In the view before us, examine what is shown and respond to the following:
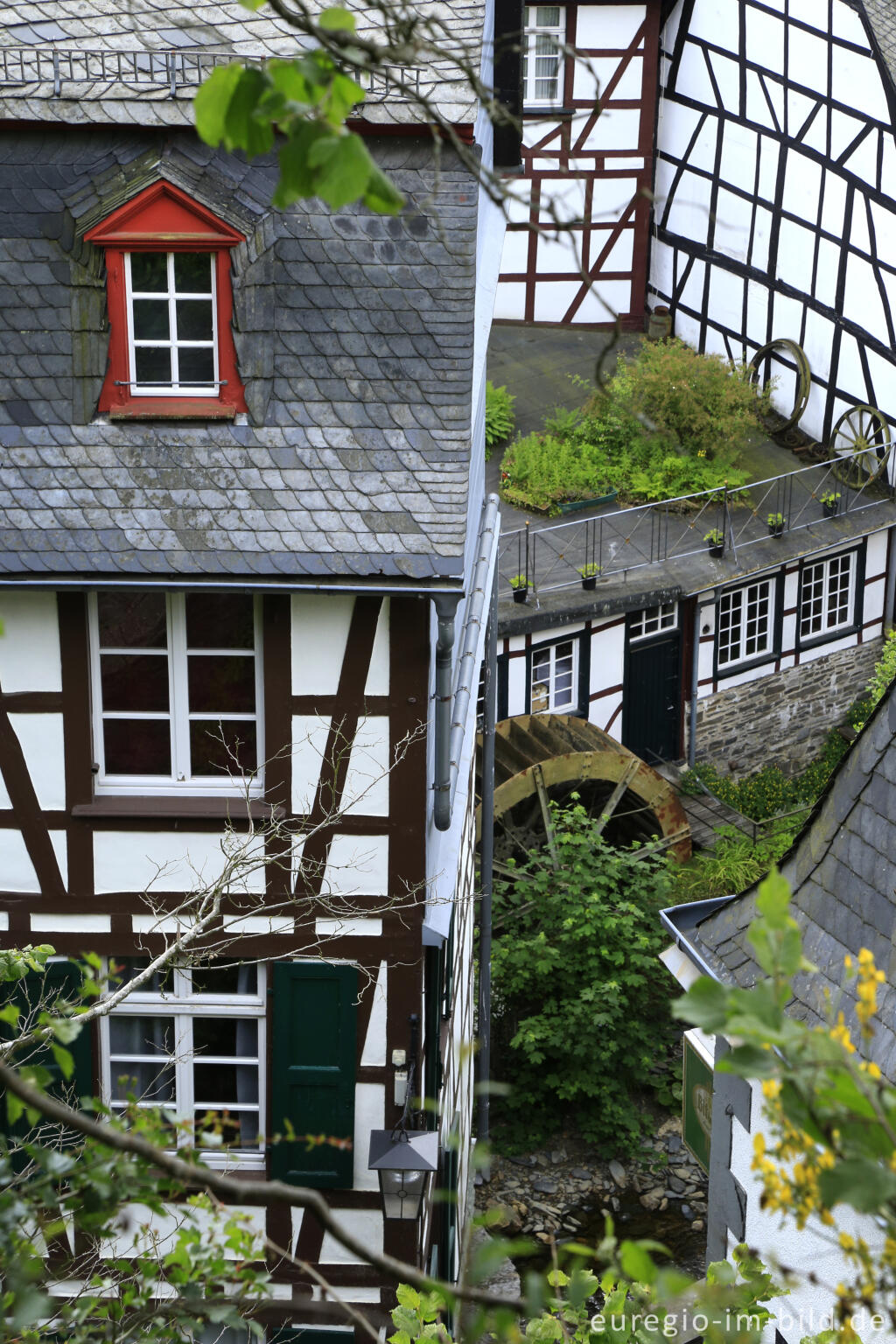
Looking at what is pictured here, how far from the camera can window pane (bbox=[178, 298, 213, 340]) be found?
7.39 metres

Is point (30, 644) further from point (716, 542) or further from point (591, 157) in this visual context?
point (591, 157)

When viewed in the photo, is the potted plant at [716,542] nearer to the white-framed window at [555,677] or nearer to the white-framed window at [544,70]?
the white-framed window at [555,677]

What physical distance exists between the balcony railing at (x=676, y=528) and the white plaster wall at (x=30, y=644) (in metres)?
9.56

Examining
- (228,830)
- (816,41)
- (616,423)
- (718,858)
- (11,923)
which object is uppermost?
(816,41)

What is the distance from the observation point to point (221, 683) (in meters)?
7.74

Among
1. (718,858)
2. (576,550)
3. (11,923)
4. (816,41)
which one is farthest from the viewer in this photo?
(816,41)

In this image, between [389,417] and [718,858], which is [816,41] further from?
[389,417]

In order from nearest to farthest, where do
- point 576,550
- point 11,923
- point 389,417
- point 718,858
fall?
point 389,417
point 11,923
point 718,858
point 576,550

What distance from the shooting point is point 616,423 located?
1958cm

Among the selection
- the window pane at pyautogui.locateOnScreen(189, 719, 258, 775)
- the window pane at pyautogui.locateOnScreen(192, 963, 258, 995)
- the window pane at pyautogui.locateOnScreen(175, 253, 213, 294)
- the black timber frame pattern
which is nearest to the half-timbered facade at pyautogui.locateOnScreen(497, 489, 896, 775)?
the black timber frame pattern

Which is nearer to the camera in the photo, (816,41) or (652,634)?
(652,634)

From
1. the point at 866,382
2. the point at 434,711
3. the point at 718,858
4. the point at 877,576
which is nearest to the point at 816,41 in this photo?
the point at 866,382

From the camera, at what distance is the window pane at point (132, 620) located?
7.56 metres

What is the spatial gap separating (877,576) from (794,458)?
173 centimetres
